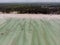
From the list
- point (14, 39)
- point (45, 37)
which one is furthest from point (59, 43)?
point (14, 39)

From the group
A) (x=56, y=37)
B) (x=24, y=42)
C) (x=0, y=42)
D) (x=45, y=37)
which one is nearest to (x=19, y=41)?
(x=24, y=42)

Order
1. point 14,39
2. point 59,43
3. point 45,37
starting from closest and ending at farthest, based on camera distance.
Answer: point 59,43, point 14,39, point 45,37

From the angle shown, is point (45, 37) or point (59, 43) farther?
point (45, 37)

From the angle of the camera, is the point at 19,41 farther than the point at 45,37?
No

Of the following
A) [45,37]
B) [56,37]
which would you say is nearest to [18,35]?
[45,37]

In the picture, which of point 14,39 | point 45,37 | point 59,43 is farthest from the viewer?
point 45,37

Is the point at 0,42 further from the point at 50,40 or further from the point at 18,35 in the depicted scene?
the point at 50,40

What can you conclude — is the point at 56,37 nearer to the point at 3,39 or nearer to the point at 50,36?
the point at 50,36

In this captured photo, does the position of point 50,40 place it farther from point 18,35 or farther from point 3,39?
point 3,39
